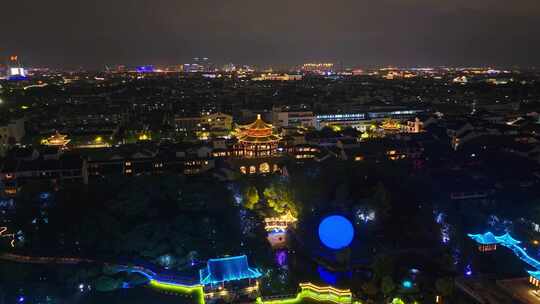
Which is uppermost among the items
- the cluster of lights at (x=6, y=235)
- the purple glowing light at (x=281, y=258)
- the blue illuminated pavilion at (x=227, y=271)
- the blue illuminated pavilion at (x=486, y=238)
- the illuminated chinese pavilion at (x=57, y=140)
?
the illuminated chinese pavilion at (x=57, y=140)

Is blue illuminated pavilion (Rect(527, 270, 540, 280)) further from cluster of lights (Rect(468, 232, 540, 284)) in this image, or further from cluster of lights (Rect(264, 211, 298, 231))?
cluster of lights (Rect(264, 211, 298, 231))

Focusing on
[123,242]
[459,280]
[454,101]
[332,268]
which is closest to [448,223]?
[459,280]

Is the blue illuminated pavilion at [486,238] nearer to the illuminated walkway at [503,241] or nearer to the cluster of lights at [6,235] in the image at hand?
the illuminated walkway at [503,241]

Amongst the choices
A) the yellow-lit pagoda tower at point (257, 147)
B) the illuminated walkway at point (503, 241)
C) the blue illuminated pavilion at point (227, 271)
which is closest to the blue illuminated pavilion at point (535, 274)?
the illuminated walkway at point (503, 241)

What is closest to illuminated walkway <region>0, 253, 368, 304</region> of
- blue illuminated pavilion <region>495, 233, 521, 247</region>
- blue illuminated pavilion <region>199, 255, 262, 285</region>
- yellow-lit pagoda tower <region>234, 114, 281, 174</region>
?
blue illuminated pavilion <region>199, 255, 262, 285</region>

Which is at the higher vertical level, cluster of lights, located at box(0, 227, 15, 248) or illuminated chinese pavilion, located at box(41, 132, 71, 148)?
illuminated chinese pavilion, located at box(41, 132, 71, 148)

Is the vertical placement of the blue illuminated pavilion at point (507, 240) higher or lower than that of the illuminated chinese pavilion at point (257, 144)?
lower

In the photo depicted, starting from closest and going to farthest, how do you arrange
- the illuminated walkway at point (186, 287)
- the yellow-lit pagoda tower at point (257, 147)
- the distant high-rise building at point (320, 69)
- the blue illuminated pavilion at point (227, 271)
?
the illuminated walkway at point (186, 287) → the blue illuminated pavilion at point (227, 271) → the yellow-lit pagoda tower at point (257, 147) → the distant high-rise building at point (320, 69)

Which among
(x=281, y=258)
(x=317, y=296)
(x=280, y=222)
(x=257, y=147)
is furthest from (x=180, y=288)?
(x=257, y=147)
